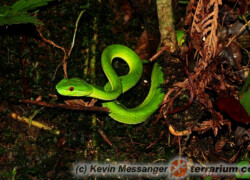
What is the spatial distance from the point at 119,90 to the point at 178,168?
154 centimetres

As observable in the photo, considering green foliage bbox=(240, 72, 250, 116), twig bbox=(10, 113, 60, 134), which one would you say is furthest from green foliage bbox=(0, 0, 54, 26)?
green foliage bbox=(240, 72, 250, 116)

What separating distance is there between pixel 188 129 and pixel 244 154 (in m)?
0.93

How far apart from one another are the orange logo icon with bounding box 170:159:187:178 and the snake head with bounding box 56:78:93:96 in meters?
1.73

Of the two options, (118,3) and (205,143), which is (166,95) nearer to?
(205,143)

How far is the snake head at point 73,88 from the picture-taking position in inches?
147

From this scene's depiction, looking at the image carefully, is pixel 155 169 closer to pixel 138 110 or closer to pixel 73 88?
pixel 138 110

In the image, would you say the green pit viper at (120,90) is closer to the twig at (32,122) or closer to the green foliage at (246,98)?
the twig at (32,122)

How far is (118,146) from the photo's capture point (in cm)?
384

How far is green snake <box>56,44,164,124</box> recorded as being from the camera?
3.83 meters

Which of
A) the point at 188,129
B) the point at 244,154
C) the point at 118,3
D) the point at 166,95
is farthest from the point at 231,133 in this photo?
the point at 118,3

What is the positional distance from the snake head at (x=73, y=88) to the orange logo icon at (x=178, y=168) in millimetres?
1731

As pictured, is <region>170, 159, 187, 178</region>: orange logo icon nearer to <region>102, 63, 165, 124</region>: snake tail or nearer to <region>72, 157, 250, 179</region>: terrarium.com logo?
<region>72, 157, 250, 179</region>: terrarium.com logo

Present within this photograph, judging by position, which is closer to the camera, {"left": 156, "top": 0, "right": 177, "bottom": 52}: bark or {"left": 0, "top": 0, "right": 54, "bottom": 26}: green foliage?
{"left": 0, "top": 0, "right": 54, "bottom": 26}: green foliage

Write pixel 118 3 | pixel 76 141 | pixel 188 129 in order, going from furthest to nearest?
pixel 118 3 → pixel 76 141 → pixel 188 129
